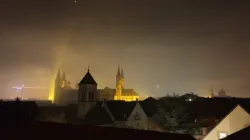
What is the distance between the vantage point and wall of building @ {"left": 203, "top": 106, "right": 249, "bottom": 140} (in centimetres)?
3234

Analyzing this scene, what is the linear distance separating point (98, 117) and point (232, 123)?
4635cm

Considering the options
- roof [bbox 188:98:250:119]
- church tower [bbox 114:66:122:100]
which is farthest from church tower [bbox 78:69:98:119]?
church tower [bbox 114:66:122:100]

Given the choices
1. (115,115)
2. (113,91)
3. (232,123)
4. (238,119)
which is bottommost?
(232,123)

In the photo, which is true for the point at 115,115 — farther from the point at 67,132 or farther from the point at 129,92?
the point at 129,92

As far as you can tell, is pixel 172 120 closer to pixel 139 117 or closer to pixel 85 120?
pixel 139 117

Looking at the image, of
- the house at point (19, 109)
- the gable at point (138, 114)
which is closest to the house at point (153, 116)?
the gable at point (138, 114)

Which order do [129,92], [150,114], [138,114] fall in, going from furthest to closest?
[129,92], [138,114], [150,114]

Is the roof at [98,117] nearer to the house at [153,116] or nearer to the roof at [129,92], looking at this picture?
the house at [153,116]

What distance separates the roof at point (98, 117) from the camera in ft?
241

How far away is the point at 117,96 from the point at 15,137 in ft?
510

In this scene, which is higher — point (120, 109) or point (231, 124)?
point (120, 109)

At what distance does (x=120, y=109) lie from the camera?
7725 centimetres

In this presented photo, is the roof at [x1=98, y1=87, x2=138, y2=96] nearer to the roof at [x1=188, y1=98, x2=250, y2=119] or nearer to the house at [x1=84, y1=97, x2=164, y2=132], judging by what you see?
the house at [x1=84, y1=97, x2=164, y2=132]

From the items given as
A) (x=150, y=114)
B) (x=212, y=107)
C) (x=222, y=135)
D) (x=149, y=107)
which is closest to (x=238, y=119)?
(x=222, y=135)
